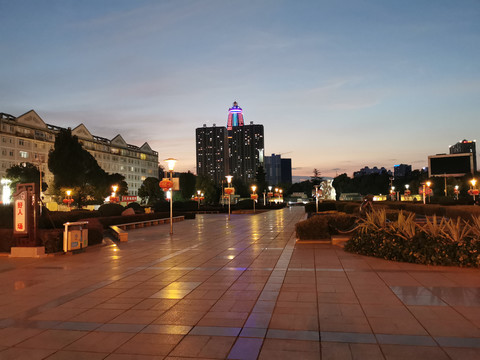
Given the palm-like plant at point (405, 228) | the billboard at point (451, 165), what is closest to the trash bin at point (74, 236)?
the palm-like plant at point (405, 228)

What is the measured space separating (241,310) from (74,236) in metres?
9.35

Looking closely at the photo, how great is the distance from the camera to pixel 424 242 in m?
10.2

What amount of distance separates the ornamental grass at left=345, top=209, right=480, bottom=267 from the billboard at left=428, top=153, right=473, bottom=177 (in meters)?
61.7

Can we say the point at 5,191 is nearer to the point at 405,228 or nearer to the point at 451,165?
the point at 405,228

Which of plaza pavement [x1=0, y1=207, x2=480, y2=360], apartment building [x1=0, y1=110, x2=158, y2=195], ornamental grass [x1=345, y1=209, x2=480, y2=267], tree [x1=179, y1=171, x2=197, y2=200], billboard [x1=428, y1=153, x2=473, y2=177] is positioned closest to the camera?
plaza pavement [x1=0, y1=207, x2=480, y2=360]

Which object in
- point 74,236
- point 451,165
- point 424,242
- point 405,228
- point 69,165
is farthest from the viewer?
point 451,165

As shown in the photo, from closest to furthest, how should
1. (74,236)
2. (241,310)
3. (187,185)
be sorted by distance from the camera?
1. (241,310)
2. (74,236)
3. (187,185)

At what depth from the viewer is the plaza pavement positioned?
4.65 meters

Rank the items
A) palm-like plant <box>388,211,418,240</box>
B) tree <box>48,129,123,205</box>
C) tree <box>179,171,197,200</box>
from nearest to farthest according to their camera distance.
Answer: palm-like plant <box>388,211,418,240</box>, tree <box>48,129,123,205</box>, tree <box>179,171,197,200</box>

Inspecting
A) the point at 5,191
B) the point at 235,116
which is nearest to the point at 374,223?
the point at 5,191

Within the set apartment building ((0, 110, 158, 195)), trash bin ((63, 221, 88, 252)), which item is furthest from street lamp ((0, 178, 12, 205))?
trash bin ((63, 221, 88, 252))

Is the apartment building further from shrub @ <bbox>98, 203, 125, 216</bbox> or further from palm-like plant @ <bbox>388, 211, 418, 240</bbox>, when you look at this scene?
palm-like plant @ <bbox>388, 211, 418, 240</bbox>

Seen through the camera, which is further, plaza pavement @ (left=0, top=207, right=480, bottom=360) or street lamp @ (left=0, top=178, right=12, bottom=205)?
street lamp @ (left=0, top=178, right=12, bottom=205)

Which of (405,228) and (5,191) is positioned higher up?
(5,191)
